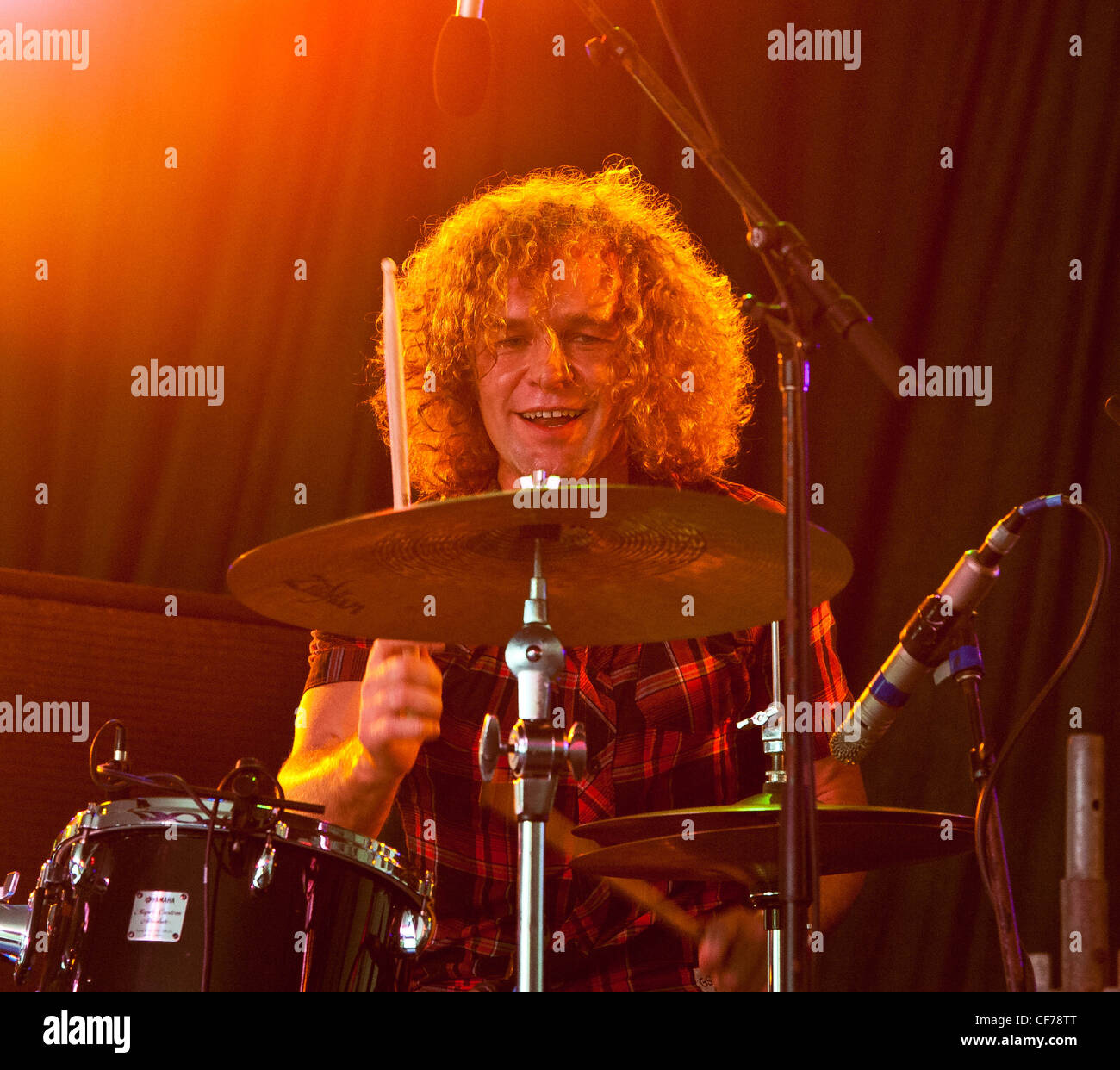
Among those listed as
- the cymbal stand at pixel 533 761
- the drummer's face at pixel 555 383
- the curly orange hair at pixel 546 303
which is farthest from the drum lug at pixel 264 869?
the curly orange hair at pixel 546 303

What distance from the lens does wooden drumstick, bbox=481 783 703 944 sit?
190 cm

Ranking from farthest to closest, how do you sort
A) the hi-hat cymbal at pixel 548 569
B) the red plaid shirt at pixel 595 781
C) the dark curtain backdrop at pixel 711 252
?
1. the dark curtain backdrop at pixel 711 252
2. the red plaid shirt at pixel 595 781
3. the hi-hat cymbal at pixel 548 569

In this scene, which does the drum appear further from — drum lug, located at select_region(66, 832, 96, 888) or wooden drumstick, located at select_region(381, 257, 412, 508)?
wooden drumstick, located at select_region(381, 257, 412, 508)

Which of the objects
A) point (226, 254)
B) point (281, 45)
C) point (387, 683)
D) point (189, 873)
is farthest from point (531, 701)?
point (281, 45)

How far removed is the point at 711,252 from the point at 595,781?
1.31 m

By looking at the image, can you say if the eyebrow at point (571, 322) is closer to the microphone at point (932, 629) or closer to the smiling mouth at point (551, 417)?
the smiling mouth at point (551, 417)

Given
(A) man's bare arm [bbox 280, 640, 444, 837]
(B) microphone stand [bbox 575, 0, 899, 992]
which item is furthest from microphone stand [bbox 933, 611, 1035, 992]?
(A) man's bare arm [bbox 280, 640, 444, 837]

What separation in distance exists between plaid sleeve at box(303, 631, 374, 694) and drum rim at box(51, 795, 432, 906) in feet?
1.66

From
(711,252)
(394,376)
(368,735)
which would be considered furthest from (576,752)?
(711,252)

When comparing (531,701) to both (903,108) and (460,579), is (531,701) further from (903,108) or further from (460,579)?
(903,108)

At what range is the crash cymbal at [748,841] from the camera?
56.6 inches

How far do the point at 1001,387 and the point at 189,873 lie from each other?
1853 millimetres

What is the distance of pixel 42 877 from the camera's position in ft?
4.95

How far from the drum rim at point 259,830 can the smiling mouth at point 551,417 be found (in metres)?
0.78
